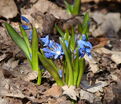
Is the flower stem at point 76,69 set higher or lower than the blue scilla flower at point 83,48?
lower

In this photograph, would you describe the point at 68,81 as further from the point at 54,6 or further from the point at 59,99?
the point at 54,6

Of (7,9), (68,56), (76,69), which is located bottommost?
(76,69)

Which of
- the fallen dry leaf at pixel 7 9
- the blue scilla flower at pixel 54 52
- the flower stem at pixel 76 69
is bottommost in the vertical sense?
the flower stem at pixel 76 69

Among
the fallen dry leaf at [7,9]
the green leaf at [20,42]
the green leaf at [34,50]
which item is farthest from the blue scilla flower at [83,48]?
the fallen dry leaf at [7,9]

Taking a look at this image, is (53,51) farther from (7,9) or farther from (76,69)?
(7,9)

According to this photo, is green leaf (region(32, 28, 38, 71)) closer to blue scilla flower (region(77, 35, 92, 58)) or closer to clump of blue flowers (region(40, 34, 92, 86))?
clump of blue flowers (region(40, 34, 92, 86))

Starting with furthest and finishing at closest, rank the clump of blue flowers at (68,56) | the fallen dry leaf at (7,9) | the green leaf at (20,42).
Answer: the fallen dry leaf at (7,9) → the green leaf at (20,42) → the clump of blue flowers at (68,56)

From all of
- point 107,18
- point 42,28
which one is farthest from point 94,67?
point 107,18

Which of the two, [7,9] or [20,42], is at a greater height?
[7,9]

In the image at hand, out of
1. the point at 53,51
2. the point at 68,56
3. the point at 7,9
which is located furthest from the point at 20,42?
the point at 7,9

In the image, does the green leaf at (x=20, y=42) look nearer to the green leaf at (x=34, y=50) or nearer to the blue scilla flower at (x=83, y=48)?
the green leaf at (x=34, y=50)

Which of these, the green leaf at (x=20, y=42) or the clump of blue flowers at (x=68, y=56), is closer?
the clump of blue flowers at (x=68, y=56)

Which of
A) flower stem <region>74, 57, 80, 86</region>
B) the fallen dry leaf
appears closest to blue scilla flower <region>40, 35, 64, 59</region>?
flower stem <region>74, 57, 80, 86</region>
